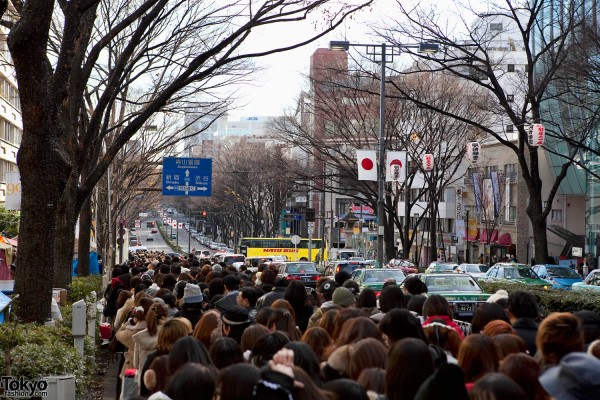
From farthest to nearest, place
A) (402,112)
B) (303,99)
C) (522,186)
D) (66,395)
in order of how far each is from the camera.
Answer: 1. (522,186)
2. (303,99)
3. (402,112)
4. (66,395)

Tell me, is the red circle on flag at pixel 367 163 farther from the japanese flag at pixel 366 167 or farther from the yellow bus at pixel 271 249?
the yellow bus at pixel 271 249

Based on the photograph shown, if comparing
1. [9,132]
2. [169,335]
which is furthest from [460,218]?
[169,335]

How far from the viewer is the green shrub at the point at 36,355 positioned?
9219 millimetres

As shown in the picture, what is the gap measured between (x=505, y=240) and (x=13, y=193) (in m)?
42.9

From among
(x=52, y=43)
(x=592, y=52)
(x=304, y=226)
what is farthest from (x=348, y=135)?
(x=304, y=226)

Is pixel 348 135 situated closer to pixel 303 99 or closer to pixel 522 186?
pixel 303 99

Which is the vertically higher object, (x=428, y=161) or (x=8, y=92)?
(x=8, y=92)

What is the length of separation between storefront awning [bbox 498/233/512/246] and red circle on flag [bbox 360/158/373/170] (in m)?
30.1

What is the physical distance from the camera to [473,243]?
69.9 m

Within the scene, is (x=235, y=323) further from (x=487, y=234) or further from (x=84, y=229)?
(x=487, y=234)

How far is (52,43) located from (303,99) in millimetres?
28195

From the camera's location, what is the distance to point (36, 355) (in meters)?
9.48

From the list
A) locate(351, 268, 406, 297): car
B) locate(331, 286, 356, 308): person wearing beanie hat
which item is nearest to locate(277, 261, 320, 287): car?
locate(351, 268, 406, 297): car

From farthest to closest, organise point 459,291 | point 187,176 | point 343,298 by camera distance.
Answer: point 187,176 < point 459,291 < point 343,298
